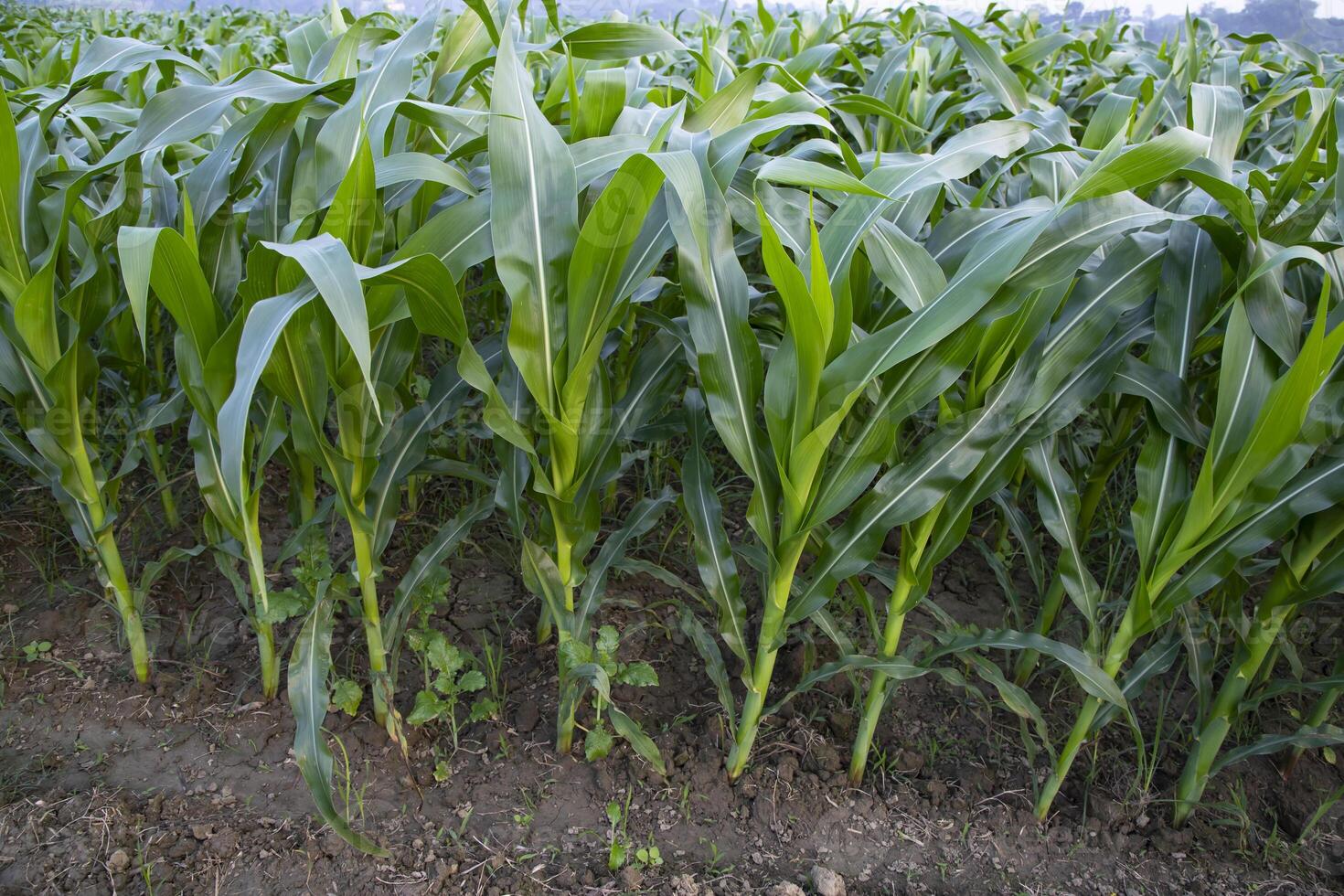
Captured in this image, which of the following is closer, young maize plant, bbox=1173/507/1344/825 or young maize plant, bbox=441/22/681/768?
young maize plant, bbox=441/22/681/768

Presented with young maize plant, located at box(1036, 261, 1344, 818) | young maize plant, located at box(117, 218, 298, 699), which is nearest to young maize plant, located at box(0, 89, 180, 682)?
young maize plant, located at box(117, 218, 298, 699)

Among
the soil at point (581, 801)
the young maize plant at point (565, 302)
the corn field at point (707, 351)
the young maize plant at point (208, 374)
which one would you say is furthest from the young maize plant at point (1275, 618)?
the young maize plant at point (208, 374)

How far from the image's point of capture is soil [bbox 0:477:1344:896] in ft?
5.13

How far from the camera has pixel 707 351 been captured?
1308 millimetres

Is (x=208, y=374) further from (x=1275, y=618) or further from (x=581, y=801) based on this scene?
(x=1275, y=618)

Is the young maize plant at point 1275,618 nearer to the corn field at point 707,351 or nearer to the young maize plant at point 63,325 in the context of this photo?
the corn field at point 707,351

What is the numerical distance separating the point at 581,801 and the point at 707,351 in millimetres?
984

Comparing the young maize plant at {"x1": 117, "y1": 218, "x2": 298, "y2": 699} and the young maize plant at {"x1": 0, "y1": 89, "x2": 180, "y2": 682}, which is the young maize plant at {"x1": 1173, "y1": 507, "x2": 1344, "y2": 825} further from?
the young maize plant at {"x1": 0, "y1": 89, "x2": 180, "y2": 682}

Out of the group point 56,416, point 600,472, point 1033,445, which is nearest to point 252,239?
point 56,416

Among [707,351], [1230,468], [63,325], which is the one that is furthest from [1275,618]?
[63,325]

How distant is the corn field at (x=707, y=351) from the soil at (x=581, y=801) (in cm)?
6

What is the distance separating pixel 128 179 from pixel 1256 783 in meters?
2.51

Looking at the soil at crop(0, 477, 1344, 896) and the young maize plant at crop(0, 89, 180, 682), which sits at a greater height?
the young maize plant at crop(0, 89, 180, 682)

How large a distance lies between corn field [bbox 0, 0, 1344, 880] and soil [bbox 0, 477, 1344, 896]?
0.18 feet
